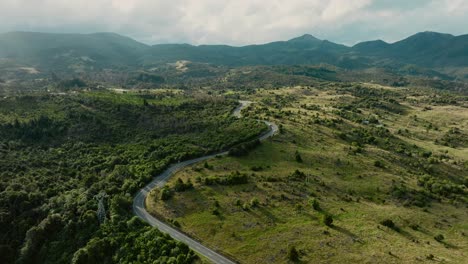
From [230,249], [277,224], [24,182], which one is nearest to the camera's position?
[230,249]

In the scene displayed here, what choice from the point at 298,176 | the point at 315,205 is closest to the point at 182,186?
the point at 298,176

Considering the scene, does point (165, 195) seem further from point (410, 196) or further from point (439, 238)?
point (410, 196)

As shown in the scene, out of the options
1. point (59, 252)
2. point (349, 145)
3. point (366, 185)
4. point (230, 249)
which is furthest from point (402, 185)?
point (59, 252)

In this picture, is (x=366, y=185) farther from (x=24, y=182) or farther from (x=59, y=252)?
(x=24, y=182)

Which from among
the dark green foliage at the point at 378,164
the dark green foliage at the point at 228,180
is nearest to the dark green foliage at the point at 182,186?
the dark green foliage at the point at 228,180

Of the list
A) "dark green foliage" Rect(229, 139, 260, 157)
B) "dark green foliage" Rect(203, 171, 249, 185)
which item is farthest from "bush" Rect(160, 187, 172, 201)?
"dark green foliage" Rect(229, 139, 260, 157)
